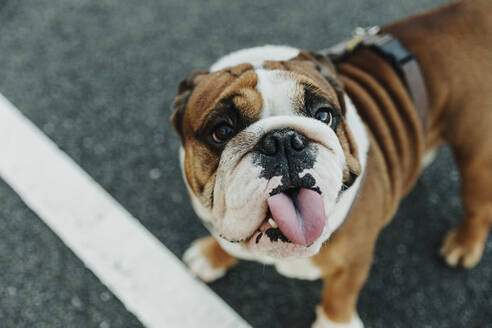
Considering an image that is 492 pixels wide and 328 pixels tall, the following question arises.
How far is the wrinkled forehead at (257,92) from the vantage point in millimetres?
1363

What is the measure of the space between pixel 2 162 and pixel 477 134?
2258 millimetres

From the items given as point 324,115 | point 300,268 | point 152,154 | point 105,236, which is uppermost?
point 324,115

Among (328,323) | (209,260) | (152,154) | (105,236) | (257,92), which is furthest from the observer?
(152,154)

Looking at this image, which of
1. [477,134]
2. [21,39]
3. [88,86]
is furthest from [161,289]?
[21,39]

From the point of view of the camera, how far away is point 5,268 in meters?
2.21

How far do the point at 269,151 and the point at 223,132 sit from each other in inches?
7.9

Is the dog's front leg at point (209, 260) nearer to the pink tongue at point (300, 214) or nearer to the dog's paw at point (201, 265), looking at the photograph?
the dog's paw at point (201, 265)

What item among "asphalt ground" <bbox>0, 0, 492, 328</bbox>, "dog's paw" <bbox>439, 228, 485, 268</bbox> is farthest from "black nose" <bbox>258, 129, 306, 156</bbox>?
"dog's paw" <bbox>439, 228, 485, 268</bbox>

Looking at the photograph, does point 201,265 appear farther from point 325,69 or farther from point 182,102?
point 325,69

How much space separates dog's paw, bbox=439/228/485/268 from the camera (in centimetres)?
217

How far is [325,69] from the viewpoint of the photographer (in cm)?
161

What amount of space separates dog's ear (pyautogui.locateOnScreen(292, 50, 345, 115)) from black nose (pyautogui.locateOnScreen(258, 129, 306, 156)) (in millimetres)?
376

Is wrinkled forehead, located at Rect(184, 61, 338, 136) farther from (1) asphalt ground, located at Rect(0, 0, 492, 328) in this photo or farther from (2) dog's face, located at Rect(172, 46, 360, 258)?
(1) asphalt ground, located at Rect(0, 0, 492, 328)

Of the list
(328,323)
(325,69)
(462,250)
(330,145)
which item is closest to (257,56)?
(325,69)
